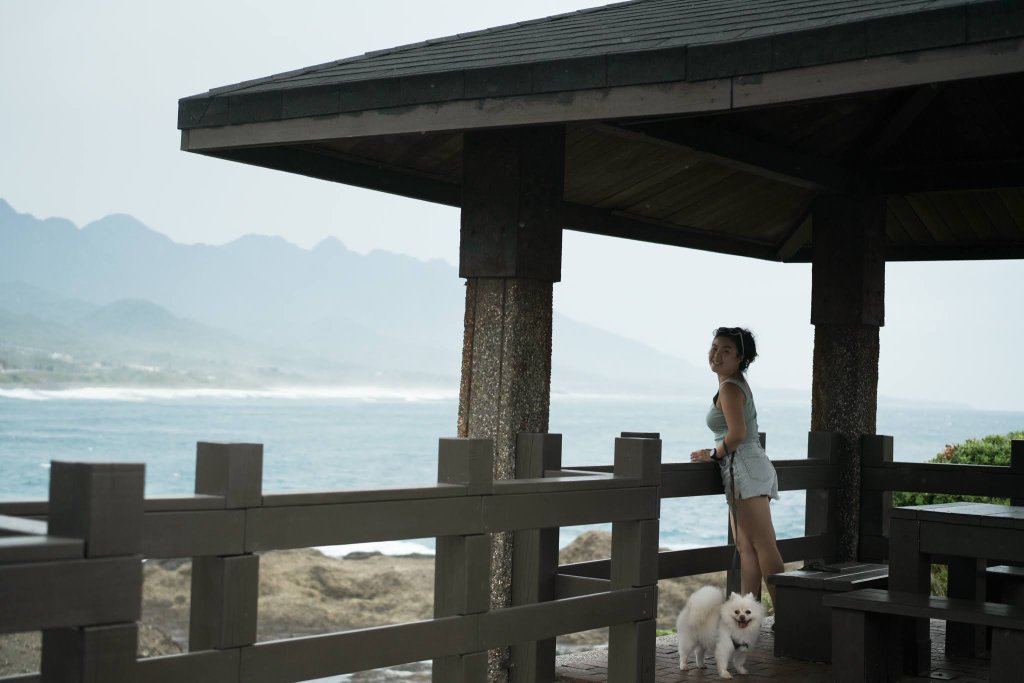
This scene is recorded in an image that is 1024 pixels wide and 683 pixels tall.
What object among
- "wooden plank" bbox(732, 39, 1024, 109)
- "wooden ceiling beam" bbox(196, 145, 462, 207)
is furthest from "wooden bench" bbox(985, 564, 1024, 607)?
"wooden ceiling beam" bbox(196, 145, 462, 207)

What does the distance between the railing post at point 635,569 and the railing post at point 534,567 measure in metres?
0.58

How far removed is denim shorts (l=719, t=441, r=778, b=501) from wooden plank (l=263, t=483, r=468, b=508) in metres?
2.73

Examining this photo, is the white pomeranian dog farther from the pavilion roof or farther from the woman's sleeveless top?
the pavilion roof

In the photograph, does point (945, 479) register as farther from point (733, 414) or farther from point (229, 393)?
point (229, 393)

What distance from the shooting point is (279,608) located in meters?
23.5

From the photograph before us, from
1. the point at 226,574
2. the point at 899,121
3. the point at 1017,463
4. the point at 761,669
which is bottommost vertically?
the point at 761,669

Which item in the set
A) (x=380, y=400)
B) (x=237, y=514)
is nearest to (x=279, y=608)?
(x=237, y=514)

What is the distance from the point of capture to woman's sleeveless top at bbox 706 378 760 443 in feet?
20.4

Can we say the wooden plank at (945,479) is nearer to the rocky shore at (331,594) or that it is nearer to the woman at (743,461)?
the woman at (743,461)

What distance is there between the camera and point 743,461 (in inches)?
246

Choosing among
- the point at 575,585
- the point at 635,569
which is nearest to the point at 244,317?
the point at 575,585

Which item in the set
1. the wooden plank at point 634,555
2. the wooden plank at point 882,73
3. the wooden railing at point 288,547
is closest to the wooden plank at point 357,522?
the wooden railing at point 288,547

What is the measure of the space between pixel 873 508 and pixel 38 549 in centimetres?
635

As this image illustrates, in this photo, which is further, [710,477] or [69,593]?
[710,477]
